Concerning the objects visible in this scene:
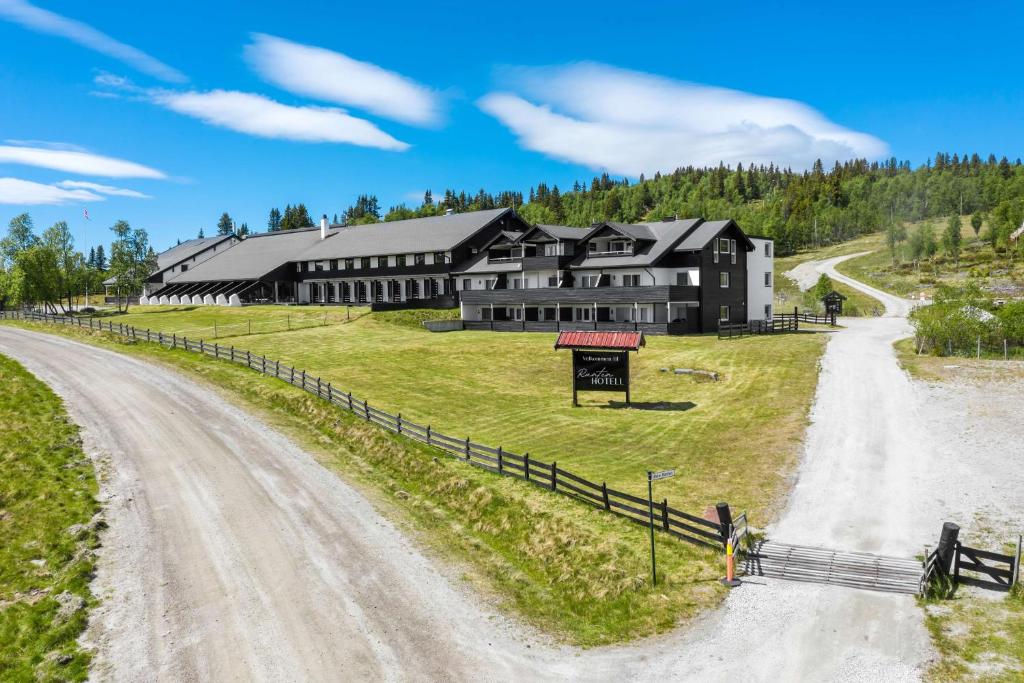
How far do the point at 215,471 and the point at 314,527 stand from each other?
6781mm

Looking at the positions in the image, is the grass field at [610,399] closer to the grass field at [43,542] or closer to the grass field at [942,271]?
the grass field at [43,542]

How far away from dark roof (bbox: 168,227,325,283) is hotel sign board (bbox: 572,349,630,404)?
195 ft

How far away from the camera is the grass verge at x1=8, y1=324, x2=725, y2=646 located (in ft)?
50.1

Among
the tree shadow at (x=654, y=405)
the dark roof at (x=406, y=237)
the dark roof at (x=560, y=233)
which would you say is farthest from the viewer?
the dark roof at (x=406, y=237)

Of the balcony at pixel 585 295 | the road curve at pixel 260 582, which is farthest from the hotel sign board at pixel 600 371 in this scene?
the balcony at pixel 585 295

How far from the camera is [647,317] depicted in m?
55.9

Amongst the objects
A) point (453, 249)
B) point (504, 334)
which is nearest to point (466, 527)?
point (504, 334)

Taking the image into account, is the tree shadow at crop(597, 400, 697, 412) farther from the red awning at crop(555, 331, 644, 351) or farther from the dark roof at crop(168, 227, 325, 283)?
the dark roof at crop(168, 227, 325, 283)

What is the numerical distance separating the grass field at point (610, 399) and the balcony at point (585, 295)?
158 inches

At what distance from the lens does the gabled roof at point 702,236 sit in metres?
55.6

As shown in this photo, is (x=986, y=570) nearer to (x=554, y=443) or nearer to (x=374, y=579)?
(x=374, y=579)

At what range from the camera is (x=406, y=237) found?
79.9m

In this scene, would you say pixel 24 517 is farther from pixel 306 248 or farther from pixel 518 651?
pixel 306 248

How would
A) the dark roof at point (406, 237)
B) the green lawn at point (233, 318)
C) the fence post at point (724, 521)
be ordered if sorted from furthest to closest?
1. the dark roof at point (406, 237)
2. the green lawn at point (233, 318)
3. the fence post at point (724, 521)
